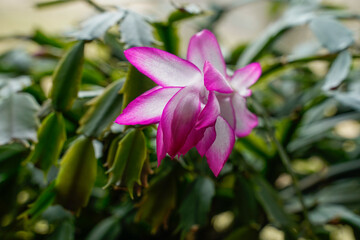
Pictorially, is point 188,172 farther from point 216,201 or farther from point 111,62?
point 111,62

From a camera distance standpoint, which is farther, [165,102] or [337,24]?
[337,24]

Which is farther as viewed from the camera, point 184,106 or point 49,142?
point 49,142

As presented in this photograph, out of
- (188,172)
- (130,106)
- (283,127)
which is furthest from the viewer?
(283,127)

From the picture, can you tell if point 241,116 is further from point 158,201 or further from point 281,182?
point 281,182

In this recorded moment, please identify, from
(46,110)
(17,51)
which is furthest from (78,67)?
(17,51)

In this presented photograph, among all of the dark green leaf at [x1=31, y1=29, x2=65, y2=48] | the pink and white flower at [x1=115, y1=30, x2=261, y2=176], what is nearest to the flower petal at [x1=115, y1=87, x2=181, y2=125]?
the pink and white flower at [x1=115, y1=30, x2=261, y2=176]

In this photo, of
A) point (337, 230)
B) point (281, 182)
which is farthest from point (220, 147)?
point (281, 182)

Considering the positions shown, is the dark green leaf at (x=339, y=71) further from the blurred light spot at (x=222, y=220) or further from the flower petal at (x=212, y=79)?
the blurred light spot at (x=222, y=220)
